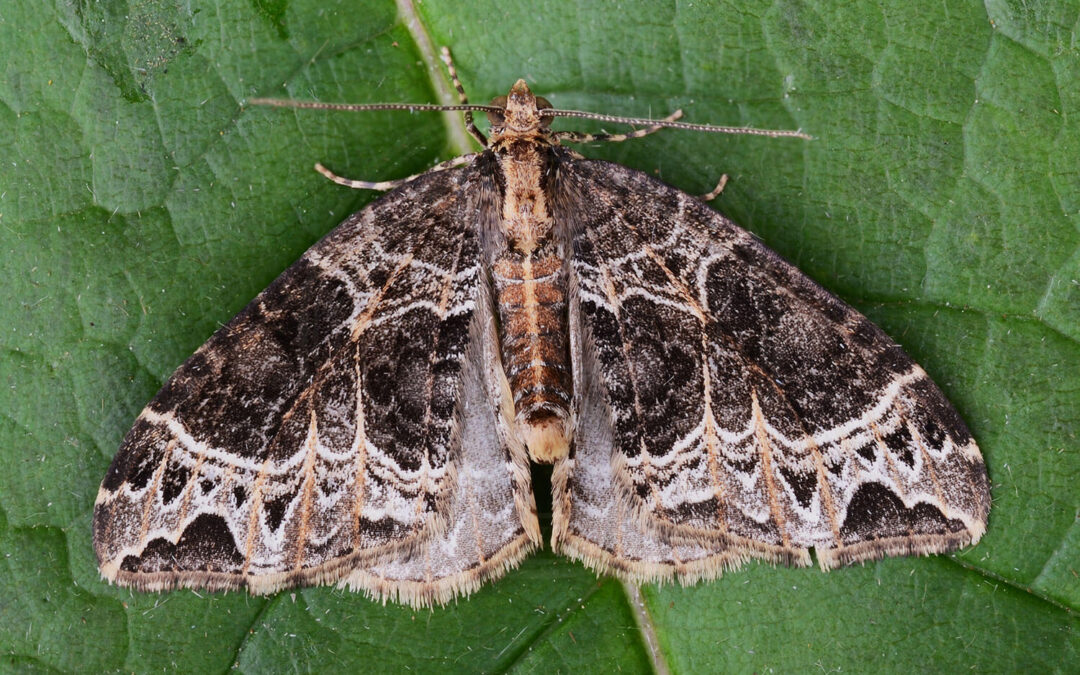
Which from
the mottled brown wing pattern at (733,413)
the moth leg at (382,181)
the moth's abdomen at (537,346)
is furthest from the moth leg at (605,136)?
the moth's abdomen at (537,346)

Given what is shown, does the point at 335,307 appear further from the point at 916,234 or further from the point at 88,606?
the point at 916,234

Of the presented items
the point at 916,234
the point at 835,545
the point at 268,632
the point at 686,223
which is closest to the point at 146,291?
the point at 268,632

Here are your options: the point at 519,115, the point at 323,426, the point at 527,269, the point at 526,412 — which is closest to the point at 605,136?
the point at 519,115

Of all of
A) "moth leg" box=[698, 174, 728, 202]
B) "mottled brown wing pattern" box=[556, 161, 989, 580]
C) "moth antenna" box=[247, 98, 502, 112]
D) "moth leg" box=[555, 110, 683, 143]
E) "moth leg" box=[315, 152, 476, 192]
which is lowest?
"mottled brown wing pattern" box=[556, 161, 989, 580]

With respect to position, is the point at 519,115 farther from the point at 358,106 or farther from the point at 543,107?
the point at 358,106

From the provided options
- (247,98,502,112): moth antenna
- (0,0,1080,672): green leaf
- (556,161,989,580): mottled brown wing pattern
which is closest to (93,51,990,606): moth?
(556,161,989,580): mottled brown wing pattern

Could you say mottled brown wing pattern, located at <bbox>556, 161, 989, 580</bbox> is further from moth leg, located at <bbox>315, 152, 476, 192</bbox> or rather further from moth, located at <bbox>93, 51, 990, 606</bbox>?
moth leg, located at <bbox>315, 152, 476, 192</bbox>
